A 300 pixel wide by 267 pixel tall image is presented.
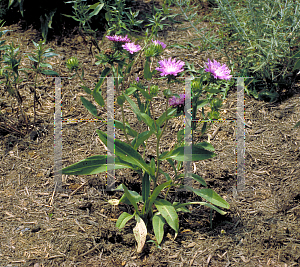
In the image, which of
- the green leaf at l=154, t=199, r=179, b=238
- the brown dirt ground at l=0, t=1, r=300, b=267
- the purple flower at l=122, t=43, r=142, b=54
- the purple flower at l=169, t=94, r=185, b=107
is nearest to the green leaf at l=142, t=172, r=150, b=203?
the green leaf at l=154, t=199, r=179, b=238

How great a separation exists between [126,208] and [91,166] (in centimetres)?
45

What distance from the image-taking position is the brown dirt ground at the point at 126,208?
→ 1759mm

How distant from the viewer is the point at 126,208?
82.0 inches

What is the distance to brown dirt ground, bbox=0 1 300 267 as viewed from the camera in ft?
5.77

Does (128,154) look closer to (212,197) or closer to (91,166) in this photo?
(91,166)

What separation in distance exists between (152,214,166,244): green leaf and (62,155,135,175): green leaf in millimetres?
354

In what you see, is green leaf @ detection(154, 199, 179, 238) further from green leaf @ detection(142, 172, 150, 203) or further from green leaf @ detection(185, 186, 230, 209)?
green leaf @ detection(185, 186, 230, 209)

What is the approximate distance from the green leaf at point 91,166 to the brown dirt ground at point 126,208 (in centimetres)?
35

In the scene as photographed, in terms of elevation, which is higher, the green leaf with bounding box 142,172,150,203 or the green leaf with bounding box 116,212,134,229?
the green leaf with bounding box 142,172,150,203

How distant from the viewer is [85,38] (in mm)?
3512

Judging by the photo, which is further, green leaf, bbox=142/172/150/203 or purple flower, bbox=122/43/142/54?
green leaf, bbox=142/172/150/203

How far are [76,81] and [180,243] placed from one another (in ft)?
6.34

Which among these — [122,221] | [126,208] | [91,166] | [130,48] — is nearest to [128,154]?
[91,166]

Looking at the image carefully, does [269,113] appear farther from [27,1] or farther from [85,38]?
[27,1]
